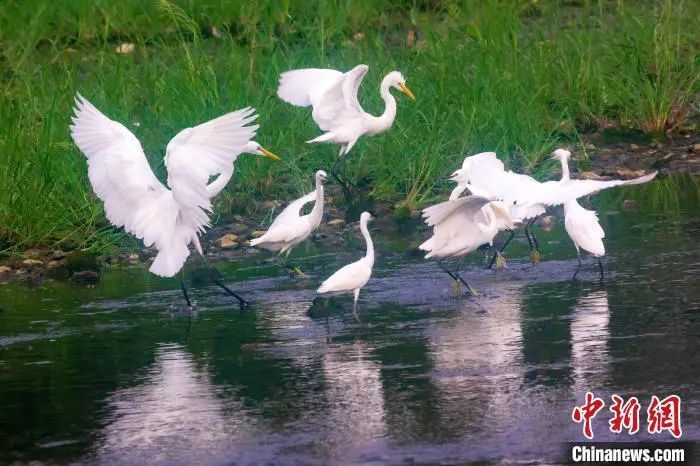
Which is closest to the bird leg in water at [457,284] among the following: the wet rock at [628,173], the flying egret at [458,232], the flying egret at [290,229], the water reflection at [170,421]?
the flying egret at [458,232]

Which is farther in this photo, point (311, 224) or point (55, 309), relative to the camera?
point (311, 224)

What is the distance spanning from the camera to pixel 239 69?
13695 millimetres

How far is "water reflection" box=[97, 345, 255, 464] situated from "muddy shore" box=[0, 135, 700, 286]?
329cm

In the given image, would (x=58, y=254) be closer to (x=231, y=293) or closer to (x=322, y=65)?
(x=231, y=293)

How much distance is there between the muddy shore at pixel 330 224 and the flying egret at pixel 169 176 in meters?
1.04

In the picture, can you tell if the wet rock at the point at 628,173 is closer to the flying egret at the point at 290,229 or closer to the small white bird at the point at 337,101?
the small white bird at the point at 337,101

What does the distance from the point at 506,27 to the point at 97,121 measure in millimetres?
6137

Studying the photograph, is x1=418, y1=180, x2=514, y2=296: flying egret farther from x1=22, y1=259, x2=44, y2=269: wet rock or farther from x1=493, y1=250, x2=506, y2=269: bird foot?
x1=22, y1=259, x2=44, y2=269: wet rock

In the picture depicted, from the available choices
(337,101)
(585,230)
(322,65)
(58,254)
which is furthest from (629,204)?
(58,254)

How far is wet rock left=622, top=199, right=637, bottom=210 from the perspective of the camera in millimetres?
12322

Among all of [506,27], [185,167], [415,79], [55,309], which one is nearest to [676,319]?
[185,167]

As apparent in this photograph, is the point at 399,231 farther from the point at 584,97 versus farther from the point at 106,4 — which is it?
the point at 106,4

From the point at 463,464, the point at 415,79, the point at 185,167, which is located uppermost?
the point at 415,79

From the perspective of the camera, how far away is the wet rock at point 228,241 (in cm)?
1167
